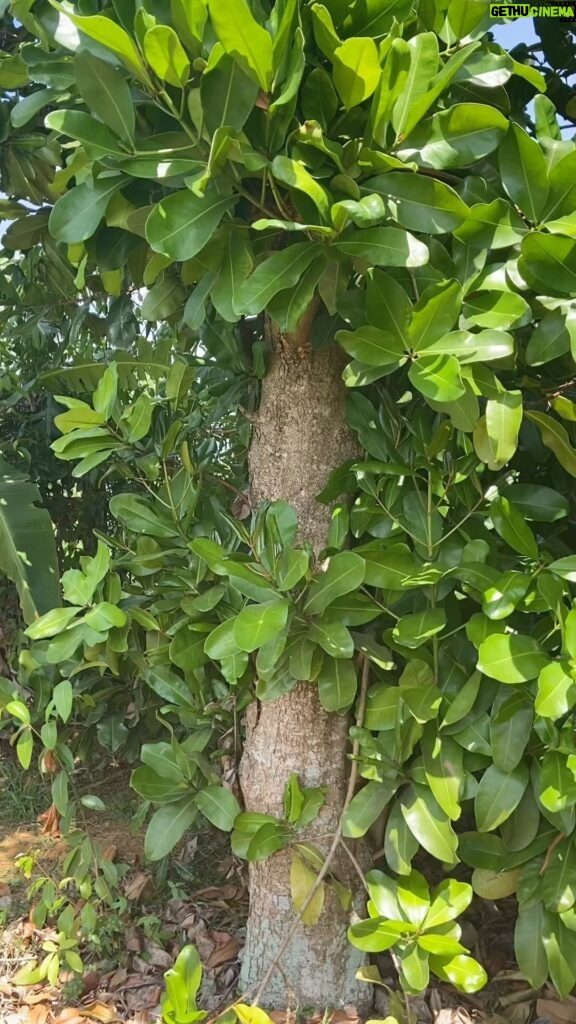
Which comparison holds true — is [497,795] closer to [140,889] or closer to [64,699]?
[64,699]

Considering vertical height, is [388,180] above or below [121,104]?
below

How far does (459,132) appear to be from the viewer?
2.93ft

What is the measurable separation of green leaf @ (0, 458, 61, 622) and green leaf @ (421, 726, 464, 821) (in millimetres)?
1086

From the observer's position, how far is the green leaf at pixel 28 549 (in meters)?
1.88

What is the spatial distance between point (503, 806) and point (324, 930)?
1.57ft

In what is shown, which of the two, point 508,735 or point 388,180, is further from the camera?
point 508,735

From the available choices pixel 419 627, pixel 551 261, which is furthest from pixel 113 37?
pixel 419 627

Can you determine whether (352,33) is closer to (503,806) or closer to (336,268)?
(336,268)

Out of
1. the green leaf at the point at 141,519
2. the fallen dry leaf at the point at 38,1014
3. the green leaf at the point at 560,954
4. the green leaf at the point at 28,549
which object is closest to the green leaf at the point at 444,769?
the green leaf at the point at 560,954

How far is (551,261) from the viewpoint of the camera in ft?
2.93

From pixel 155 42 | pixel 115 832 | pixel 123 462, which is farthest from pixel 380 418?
pixel 115 832

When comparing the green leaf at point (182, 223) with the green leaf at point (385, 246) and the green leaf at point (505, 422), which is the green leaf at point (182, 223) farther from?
the green leaf at point (505, 422)

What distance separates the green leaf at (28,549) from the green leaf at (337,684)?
0.93 m

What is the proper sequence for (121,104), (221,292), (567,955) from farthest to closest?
1. (567,955)
2. (221,292)
3. (121,104)
